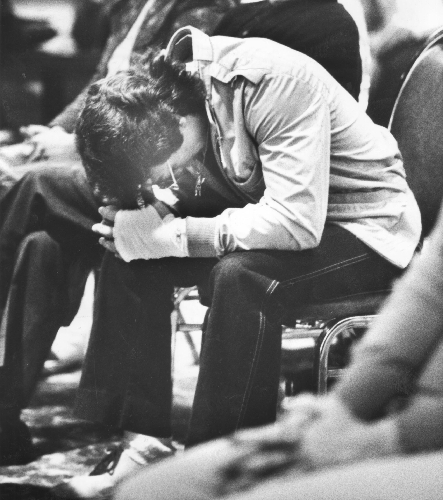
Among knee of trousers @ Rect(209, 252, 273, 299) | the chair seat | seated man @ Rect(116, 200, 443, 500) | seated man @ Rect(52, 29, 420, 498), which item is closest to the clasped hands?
seated man @ Rect(52, 29, 420, 498)

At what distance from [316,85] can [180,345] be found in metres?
0.83

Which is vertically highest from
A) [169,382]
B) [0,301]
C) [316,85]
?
[316,85]

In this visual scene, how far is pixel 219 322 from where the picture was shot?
2.07m

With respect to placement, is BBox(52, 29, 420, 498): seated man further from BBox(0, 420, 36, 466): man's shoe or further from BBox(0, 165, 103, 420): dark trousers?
BBox(0, 420, 36, 466): man's shoe

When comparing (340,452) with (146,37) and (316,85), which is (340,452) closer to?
(316,85)

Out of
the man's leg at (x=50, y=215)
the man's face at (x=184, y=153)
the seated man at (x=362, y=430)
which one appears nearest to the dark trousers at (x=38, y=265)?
the man's leg at (x=50, y=215)

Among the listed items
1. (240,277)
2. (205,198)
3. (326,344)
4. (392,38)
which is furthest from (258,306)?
(392,38)

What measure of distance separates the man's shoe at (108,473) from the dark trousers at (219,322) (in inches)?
2.7

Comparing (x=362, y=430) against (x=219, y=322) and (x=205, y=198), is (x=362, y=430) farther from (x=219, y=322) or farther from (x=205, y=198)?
(x=205, y=198)

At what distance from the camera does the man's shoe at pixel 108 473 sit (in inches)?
85.0

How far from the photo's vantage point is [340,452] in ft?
3.45

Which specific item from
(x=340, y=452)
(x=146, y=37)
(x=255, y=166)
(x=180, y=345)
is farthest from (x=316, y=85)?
(x=340, y=452)

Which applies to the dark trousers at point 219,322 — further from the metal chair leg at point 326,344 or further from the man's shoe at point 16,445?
the man's shoe at point 16,445

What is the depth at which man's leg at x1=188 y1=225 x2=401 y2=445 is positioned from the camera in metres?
2.05
